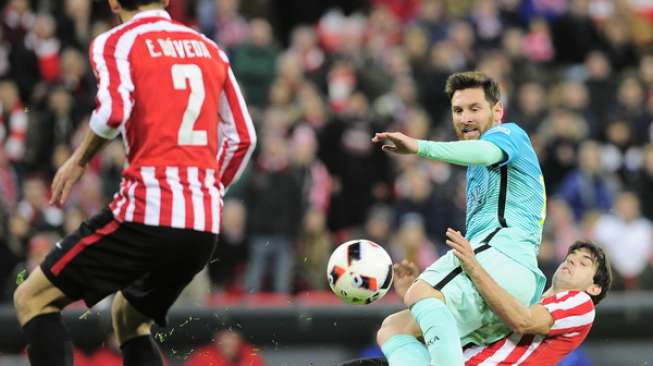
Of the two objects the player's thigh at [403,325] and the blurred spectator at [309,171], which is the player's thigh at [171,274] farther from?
the blurred spectator at [309,171]

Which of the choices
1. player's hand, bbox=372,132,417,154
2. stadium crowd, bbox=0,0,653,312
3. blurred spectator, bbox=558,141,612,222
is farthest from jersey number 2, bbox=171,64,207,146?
blurred spectator, bbox=558,141,612,222

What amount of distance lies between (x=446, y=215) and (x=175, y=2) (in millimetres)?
4673

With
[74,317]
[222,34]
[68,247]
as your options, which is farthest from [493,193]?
[222,34]

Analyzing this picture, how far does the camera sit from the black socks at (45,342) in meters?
6.09

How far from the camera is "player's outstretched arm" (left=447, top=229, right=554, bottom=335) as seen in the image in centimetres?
667

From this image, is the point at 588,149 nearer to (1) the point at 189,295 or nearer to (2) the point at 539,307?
(1) the point at 189,295

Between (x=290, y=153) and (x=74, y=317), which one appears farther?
(x=290, y=153)

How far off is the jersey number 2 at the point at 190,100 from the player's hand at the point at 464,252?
1.43 m

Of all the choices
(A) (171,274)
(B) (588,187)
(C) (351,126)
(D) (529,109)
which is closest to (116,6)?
(A) (171,274)

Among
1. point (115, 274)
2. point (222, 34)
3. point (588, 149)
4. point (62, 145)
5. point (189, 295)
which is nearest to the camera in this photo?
point (115, 274)

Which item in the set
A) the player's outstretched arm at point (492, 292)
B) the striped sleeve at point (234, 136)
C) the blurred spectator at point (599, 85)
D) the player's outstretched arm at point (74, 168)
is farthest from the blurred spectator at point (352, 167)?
the player's outstretched arm at point (74, 168)

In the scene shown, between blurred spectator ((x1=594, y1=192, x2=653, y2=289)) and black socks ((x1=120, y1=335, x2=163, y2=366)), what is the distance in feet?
27.9

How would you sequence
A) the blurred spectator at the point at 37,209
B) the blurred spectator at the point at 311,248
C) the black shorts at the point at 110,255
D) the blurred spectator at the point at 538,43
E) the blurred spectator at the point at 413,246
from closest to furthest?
1. the black shorts at the point at 110,255
2. the blurred spectator at the point at 37,209
3. the blurred spectator at the point at 413,246
4. the blurred spectator at the point at 311,248
5. the blurred spectator at the point at 538,43

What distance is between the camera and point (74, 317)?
38.0 ft
